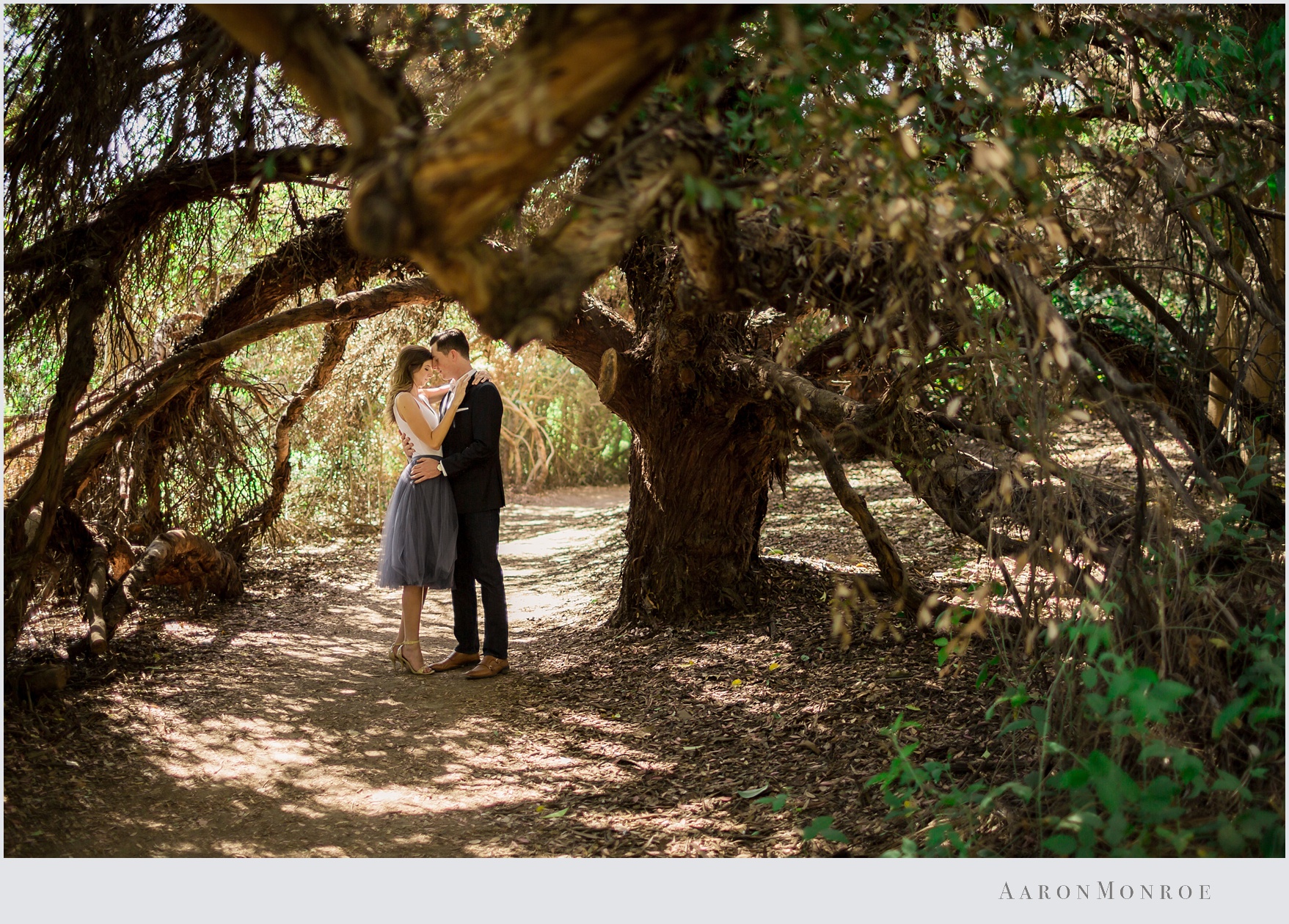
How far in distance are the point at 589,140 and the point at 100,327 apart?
382cm

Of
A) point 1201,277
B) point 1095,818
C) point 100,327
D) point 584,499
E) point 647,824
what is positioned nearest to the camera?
point 1095,818

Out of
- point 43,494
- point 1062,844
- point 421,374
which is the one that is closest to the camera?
point 1062,844

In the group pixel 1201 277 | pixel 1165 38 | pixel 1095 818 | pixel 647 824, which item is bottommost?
pixel 647 824

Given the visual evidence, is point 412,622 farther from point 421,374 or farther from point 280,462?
point 280,462

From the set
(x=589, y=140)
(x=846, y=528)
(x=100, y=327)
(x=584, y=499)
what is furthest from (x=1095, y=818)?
(x=584, y=499)

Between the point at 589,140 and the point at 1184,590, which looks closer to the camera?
the point at 589,140

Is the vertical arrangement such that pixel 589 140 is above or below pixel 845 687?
above

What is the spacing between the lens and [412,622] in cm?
536

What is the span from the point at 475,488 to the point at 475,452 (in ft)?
0.70

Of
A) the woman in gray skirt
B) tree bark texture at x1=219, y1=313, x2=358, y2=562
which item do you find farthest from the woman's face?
tree bark texture at x1=219, y1=313, x2=358, y2=562

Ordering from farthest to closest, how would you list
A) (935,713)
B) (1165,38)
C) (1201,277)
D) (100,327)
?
(100,327) < (1165,38) < (935,713) < (1201,277)

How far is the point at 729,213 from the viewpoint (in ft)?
→ 8.91

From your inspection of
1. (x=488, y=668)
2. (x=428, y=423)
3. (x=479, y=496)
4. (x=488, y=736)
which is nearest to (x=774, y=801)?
(x=488, y=736)

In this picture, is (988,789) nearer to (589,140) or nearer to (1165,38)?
(589,140)
